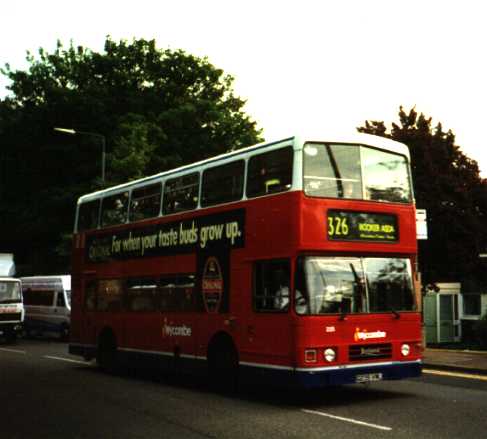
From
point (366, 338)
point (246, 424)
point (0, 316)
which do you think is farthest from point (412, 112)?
point (246, 424)

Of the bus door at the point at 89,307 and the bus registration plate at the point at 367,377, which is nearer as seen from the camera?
the bus registration plate at the point at 367,377

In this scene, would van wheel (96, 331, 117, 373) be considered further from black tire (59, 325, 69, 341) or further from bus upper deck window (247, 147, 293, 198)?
black tire (59, 325, 69, 341)

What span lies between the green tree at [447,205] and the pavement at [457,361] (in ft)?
39.3

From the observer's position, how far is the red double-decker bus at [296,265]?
11.3 m

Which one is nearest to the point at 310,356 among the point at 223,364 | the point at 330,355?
the point at 330,355

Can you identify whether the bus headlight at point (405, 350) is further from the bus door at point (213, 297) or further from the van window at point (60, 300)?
the van window at point (60, 300)

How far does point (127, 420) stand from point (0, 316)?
19.4 m

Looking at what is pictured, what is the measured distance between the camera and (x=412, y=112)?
35.1 m

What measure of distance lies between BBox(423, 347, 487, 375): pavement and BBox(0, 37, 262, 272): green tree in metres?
20.9

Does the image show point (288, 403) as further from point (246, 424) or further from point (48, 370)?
point (48, 370)

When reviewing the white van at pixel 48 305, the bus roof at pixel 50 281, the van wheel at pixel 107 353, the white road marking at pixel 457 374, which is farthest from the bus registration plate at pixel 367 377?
the bus roof at pixel 50 281

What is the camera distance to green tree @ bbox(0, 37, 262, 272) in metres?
39.1

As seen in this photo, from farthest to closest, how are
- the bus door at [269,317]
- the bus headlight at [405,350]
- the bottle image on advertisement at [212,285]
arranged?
the bottle image on advertisement at [212,285], the bus headlight at [405,350], the bus door at [269,317]

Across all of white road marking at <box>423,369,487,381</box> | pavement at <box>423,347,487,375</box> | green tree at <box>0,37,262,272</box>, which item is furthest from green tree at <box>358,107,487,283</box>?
white road marking at <box>423,369,487,381</box>
